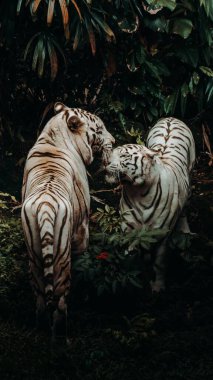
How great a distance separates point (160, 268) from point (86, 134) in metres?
1.19

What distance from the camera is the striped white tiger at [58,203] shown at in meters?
4.66

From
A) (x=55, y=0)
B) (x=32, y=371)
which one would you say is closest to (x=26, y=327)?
(x=32, y=371)

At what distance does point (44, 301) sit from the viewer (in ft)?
16.1

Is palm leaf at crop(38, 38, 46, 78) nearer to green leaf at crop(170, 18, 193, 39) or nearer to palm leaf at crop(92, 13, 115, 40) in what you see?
palm leaf at crop(92, 13, 115, 40)

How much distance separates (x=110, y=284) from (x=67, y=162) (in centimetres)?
94

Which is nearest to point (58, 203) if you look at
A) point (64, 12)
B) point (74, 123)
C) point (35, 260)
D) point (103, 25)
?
point (35, 260)

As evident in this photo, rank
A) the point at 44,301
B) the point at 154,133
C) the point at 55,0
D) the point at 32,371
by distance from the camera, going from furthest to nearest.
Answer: the point at 55,0 < the point at 154,133 < the point at 44,301 < the point at 32,371

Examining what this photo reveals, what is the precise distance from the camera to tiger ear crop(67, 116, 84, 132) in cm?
552

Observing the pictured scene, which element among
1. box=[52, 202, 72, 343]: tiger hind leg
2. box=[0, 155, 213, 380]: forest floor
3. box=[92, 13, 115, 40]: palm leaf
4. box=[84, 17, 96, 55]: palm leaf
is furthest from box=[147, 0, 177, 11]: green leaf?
box=[52, 202, 72, 343]: tiger hind leg

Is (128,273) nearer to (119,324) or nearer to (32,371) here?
(119,324)

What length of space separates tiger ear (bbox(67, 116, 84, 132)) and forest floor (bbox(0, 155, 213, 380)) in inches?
49.5

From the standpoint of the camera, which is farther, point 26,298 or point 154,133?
point 154,133

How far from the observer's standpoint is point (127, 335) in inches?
201

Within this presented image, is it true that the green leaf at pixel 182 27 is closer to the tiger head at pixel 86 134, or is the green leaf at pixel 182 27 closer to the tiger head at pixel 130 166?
the tiger head at pixel 86 134
